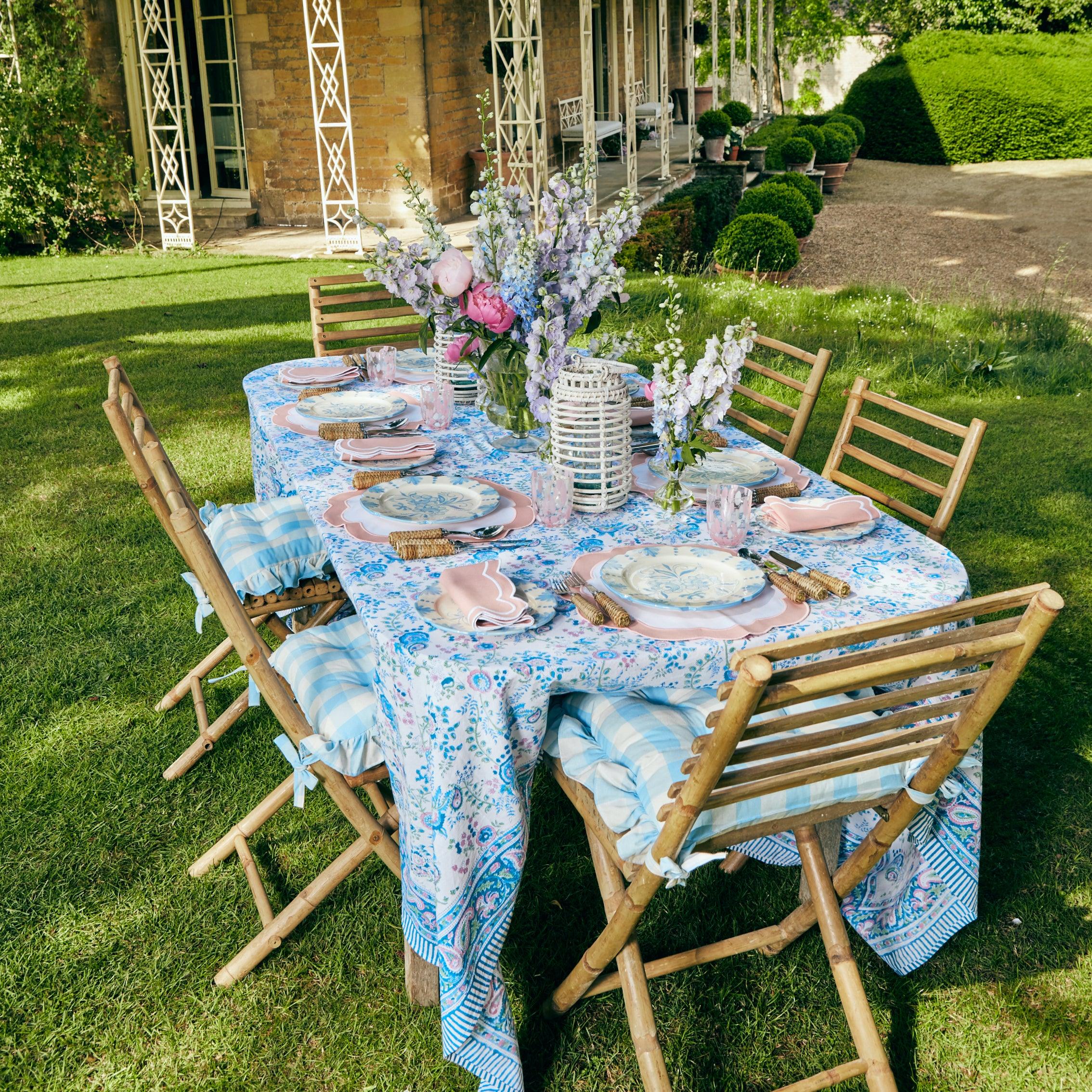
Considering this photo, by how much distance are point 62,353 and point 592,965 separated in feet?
20.9

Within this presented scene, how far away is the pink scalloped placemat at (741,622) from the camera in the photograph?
1938 millimetres

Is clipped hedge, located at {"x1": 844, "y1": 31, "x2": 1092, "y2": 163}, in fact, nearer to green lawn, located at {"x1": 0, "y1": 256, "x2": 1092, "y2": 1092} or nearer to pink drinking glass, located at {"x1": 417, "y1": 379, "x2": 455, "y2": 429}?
green lawn, located at {"x1": 0, "y1": 256, "x2": 1092, "y2": 1092}

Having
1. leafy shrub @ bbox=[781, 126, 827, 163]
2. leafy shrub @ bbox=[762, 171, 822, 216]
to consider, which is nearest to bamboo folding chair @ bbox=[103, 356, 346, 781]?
leafy shrub @ bbox=[762, 171, 822, 216]

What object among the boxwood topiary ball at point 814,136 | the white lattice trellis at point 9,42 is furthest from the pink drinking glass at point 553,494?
the boxwood topiary ball at point 814,136

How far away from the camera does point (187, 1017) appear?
2.27 meters

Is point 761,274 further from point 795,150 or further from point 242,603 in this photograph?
point 242,603

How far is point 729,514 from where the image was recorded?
229 centimetres

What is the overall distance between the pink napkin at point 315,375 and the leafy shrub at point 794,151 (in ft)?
44.1

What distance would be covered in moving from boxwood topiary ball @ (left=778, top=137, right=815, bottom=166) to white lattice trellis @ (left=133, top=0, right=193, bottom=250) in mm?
8310

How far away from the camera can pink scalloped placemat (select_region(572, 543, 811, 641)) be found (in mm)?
1938

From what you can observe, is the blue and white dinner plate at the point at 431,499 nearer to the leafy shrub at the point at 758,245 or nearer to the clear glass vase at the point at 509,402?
the clear glass vase at the point at 509,402

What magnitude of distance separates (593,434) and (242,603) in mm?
901

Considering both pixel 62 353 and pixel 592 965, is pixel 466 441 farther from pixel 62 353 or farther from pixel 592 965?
pixel 62 353

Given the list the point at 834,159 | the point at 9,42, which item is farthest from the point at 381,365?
the point at 834,159
